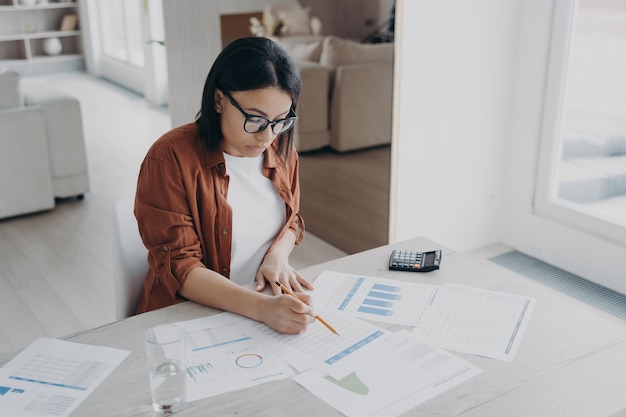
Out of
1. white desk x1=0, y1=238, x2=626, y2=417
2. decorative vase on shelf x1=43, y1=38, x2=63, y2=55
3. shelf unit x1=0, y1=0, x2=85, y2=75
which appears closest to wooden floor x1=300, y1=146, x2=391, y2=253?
white desk x1=0, y1=238, x2=626, y2=417

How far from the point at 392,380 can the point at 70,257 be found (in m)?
2.57

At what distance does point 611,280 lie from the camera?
10.0 ft

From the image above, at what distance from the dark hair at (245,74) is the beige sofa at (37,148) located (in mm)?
2499

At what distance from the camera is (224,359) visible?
1296 mm

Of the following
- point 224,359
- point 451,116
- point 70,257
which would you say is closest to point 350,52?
point 451,116

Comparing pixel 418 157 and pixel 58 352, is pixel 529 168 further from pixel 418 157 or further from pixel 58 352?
pixel 58 352

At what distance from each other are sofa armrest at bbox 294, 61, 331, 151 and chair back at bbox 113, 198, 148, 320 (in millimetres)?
1643

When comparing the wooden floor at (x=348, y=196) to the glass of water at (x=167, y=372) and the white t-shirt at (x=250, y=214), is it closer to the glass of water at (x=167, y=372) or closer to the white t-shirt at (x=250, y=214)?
the white t-shirt at (x=250, y=214)

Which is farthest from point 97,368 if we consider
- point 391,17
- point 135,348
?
point 391,17

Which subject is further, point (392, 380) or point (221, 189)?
point (221, 189)

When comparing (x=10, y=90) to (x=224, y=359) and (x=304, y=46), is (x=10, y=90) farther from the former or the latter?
(x=224, y=359)

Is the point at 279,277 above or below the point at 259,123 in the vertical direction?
below

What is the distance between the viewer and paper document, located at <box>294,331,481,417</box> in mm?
1170

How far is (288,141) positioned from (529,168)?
75.5 inches
